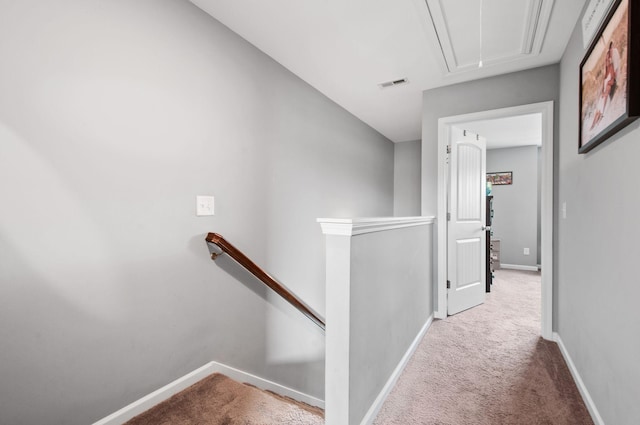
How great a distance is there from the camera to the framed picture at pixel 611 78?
105 cm

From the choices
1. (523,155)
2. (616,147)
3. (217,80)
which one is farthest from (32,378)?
(523,155)

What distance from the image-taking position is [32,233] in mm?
1151

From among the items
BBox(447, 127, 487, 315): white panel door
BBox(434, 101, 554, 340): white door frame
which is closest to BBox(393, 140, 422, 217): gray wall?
BBox(447, 127, 487, 315): white panel door

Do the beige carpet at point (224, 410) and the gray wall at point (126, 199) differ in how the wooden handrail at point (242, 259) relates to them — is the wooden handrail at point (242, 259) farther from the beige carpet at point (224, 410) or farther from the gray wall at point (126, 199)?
the beige carpet at point (224, 410)

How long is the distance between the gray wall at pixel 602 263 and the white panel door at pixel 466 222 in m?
0.90

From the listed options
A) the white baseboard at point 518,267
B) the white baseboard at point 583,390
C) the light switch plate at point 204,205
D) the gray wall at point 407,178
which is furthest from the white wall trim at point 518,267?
the light switch plate at point 204,205

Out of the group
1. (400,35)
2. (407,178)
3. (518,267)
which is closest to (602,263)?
(400,35)

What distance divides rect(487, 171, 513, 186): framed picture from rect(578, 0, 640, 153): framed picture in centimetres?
457

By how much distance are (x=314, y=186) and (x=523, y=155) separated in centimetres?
488

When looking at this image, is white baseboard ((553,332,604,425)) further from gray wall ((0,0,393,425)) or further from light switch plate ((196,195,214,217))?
light switch plate ((196,195,214,217))

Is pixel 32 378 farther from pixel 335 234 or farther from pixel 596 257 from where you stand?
pixel 596 257

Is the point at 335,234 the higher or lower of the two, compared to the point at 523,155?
lower

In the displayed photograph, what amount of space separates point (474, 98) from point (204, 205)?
2.58 metres

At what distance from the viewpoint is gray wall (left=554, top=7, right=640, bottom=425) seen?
43.0 inches
